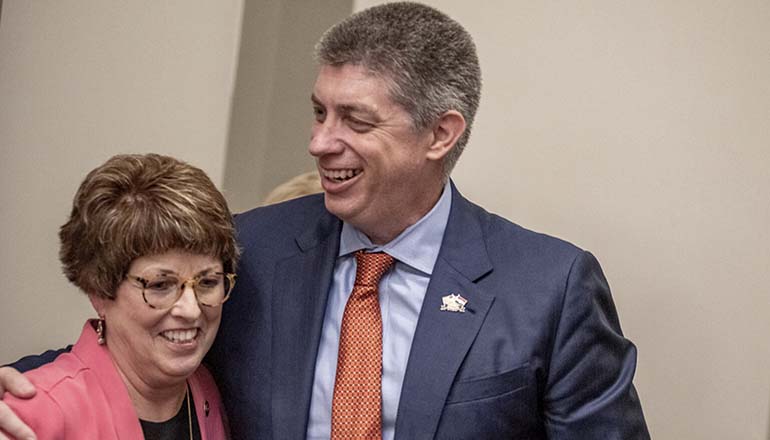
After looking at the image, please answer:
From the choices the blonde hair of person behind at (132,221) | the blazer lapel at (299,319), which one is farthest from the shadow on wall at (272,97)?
the blonde hair of person behind at (132,221)

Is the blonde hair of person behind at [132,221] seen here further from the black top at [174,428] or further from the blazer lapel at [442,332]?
the blazer lapel at [442,332]

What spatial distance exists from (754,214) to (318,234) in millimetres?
1196

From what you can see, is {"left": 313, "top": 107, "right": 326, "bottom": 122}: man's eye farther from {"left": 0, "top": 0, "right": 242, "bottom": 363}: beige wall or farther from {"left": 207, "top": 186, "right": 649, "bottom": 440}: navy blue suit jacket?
{"left": 0, "top": 0, "right": 242, "bottom": 363}: beige wall

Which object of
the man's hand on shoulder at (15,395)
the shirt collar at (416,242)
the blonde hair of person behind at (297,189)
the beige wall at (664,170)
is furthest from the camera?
the blonde hair of person behind at (297,189)

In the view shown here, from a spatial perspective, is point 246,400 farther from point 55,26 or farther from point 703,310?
point 55,26

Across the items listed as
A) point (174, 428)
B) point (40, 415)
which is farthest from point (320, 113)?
point (40, 415)

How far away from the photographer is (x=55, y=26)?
353 cm

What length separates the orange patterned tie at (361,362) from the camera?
2115mm

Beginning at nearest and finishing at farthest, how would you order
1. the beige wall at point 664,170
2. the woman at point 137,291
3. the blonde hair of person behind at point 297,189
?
the woman at point 137,291 < the beige wall at point 664,170 < the blonde hair of person behind at point 297,189

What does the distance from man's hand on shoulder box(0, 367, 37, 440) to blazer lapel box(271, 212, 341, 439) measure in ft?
1.58

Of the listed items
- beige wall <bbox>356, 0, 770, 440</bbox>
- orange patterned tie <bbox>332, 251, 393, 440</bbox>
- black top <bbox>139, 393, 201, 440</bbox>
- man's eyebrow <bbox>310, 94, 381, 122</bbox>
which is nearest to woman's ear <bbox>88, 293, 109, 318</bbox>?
black top <bbox>139, 393, 201, 440</bbox>

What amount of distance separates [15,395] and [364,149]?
30.5 inches

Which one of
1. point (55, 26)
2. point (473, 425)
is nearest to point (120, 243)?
point (473, 425)

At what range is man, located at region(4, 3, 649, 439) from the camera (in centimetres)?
212
